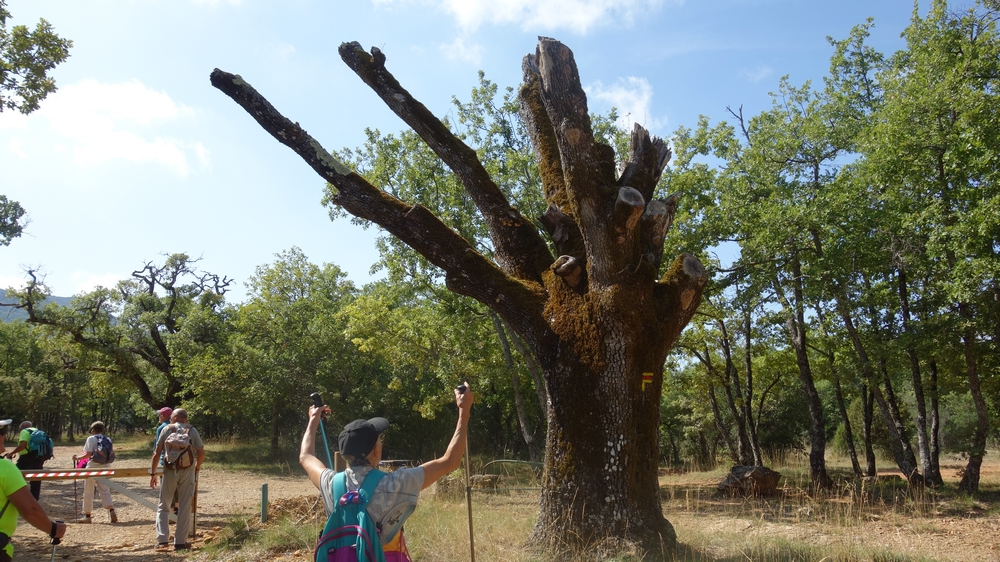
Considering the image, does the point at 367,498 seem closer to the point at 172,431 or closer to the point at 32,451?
the point at 172,431

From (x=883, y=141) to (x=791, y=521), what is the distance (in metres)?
9.27

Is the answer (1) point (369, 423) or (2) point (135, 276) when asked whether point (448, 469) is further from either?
(2) point (135, 276)

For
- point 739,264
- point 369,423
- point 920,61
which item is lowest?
point 369,423

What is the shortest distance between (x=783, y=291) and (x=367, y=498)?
15360 mm

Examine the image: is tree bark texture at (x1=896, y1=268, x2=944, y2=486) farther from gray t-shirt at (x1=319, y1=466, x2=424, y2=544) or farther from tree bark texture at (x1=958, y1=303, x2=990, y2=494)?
gray t-shirt at (x1=319, y1=466, x2=424, y2=544)

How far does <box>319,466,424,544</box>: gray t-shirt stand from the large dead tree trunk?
10.5 feet

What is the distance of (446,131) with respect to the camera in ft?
23.9

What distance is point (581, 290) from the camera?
6.57m

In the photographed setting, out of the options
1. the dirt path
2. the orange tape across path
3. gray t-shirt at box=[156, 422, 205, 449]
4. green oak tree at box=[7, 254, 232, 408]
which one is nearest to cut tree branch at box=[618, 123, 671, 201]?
gray t-shirt at box=[156, 422, 205, 449]

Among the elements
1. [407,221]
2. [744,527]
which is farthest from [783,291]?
[407,221]

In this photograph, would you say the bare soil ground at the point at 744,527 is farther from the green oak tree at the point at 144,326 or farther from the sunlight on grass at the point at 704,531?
the green oak tree at the point at 144,326

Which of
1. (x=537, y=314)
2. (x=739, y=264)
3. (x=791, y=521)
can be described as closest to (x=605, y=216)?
(x=537, y=314)

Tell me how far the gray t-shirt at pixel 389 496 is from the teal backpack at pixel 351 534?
0.05m

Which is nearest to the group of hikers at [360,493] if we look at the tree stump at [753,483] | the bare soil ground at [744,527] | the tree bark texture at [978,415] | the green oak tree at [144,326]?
the bare soil ground at [744,527]
